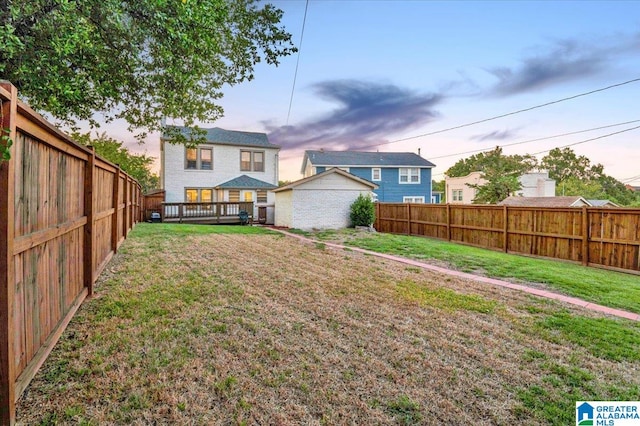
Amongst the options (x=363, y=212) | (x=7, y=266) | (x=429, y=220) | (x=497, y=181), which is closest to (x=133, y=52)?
(x=7, y=266)

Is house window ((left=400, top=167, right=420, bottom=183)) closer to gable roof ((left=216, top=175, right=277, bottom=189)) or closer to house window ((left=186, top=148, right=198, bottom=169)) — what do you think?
gable roof ((left=216, top=175, right=277, bottom=189))

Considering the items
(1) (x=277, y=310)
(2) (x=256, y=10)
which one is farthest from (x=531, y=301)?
(2) (x=256, y=10)

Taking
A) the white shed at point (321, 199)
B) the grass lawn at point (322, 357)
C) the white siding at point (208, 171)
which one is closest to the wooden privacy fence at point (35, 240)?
the grass lawn at point (322, 357)

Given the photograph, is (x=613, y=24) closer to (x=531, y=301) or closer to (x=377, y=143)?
(x=531, y=301)

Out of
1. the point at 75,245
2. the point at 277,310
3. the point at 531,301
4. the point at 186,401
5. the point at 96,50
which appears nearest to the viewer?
the point at 186,401

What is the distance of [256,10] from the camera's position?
753cm

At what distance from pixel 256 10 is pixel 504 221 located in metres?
10.0

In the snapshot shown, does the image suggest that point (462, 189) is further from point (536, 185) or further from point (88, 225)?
point (88, 225)

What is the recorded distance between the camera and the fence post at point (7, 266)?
1.63 meters

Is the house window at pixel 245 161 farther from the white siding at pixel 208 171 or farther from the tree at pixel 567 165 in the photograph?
the tree at pixel 567 165

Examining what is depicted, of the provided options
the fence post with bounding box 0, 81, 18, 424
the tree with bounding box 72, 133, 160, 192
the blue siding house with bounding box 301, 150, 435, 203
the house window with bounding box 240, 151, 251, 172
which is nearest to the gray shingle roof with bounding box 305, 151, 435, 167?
the blue siding house with bounding box 301, 150, 435, 203

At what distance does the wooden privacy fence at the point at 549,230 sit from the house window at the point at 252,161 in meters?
12.3

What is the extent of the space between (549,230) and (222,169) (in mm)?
18318

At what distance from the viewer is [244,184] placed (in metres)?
20.9
